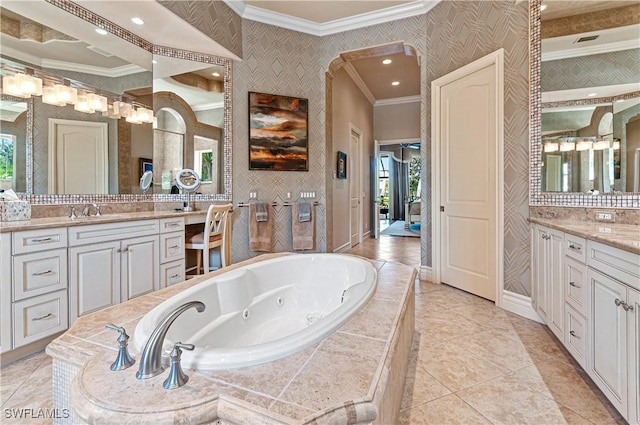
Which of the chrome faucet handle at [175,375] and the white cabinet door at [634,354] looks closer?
the chrome faucet handle at [175,375]

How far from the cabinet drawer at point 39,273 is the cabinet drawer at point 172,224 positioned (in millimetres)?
809

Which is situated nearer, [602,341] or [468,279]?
[602,341]

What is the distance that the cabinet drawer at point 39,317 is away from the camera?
6.05 ft

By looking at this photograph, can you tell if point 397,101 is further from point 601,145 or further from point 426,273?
point 601,145

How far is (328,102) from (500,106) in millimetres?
2059

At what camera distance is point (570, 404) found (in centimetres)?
151

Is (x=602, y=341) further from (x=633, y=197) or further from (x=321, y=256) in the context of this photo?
(x=321, y=256)

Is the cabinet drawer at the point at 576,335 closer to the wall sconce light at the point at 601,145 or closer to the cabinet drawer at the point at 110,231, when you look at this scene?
the wall sconce light at the point at 601,145

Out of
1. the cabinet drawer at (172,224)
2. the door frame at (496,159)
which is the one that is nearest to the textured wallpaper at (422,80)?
the door frame at (496,159)

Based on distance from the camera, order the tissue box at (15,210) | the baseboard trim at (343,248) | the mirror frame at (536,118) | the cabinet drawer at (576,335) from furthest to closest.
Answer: the baseboard trim at (343,248), the mirror frame at (536,118), the tissue box at (15,210), the cabinet drawer at (576,335)

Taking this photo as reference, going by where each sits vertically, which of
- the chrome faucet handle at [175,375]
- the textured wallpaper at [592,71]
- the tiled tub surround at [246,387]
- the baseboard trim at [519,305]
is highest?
the textured wallpaper at [592,71]

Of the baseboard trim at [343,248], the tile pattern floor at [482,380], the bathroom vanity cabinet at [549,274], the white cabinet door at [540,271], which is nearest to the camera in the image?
the tile pattern floor at [482,380]

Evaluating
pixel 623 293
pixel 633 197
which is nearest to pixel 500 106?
pixel 633 197

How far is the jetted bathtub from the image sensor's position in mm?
936
